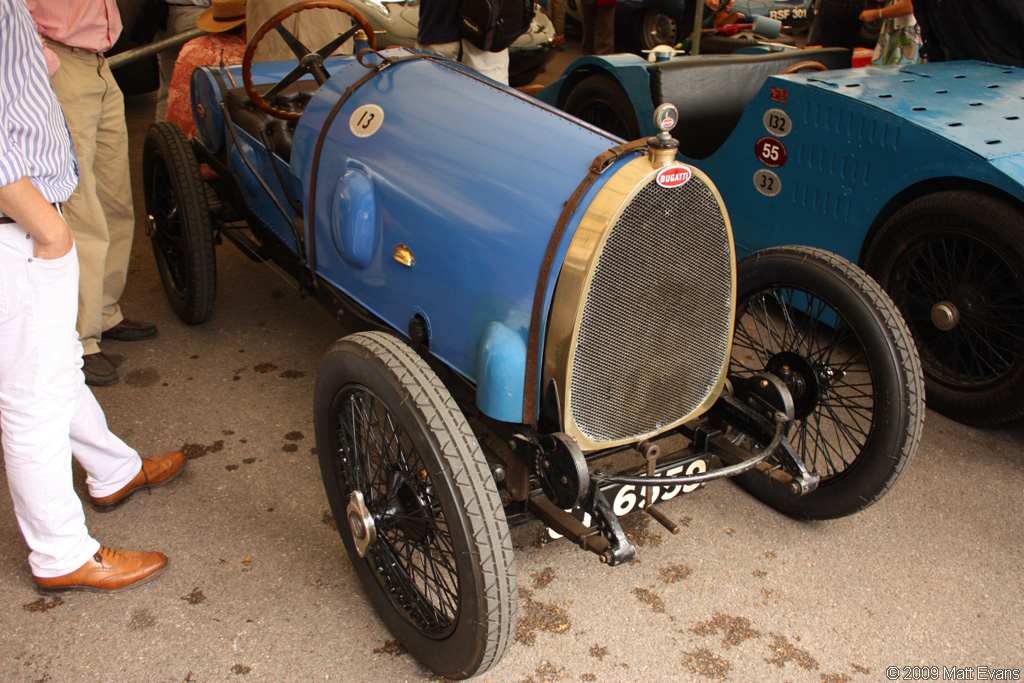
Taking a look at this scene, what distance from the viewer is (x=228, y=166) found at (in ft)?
11.1

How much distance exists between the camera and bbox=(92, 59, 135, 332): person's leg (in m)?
3.28

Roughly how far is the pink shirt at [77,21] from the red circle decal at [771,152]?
104 inches

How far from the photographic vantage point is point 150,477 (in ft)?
8.66

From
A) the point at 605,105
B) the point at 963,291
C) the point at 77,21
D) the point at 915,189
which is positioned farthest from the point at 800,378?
the point at 77,21

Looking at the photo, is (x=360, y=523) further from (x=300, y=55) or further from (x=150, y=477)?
(x=300, y=55)

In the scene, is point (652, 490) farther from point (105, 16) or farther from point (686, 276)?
point (105, 16)

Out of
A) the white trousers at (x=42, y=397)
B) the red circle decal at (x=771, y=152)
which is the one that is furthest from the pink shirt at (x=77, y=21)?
the red circle decal at (x=771, y=152)

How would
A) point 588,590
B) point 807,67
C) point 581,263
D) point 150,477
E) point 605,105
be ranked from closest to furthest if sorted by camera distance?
point 581,263, point 588,590, point 150,477, point 807,67, point 605,105

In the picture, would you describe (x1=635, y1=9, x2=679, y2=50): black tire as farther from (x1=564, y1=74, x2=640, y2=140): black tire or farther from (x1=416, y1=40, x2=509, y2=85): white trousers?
(x1=416, y1=40, x2=509, y2=85): white trousers

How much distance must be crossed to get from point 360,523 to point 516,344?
592 millimetres

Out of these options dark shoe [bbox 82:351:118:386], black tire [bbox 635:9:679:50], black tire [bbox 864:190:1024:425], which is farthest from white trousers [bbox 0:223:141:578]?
black tire [bbox 635:9:679:50]

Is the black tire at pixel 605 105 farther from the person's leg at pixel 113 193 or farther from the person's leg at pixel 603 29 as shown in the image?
the person's leg at pixel 603 29

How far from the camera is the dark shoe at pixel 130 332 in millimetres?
3564

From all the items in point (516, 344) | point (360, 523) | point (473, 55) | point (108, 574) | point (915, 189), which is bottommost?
point (108, 574)
